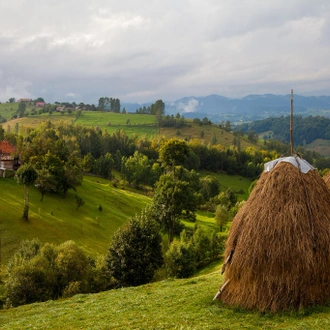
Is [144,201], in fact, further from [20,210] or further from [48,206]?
[20,210]

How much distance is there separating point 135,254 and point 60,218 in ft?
98.9

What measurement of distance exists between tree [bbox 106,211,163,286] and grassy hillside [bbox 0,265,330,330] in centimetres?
978

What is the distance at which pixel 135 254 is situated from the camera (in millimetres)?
42000

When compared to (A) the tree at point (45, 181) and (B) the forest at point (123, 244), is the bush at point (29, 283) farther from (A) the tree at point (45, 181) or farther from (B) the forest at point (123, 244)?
(A) the tree at point (45, 181)

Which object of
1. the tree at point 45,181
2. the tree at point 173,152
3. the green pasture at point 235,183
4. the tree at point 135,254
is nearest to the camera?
the tree at point 135,254

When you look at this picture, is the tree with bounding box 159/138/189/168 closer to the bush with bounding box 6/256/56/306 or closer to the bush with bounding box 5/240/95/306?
the bush with bounding box 5/240/95/306

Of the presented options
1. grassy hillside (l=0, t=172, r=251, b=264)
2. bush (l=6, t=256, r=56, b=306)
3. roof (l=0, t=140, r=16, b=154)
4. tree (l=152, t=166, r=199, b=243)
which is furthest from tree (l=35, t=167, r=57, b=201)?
bush (l=6, t=256, r=56, b=306)

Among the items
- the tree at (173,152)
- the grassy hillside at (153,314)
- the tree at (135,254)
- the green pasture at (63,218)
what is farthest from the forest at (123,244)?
the grassy hillside at (153,314)

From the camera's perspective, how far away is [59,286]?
37281mm

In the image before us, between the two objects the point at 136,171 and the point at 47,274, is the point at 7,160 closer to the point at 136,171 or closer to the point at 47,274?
the point at 47,274

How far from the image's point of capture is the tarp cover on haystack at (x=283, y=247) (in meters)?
19.2

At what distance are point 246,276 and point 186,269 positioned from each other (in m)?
27.8

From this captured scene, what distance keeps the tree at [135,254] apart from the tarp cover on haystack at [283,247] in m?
21.6

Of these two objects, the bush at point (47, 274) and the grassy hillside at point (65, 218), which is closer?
the bush at point (47, 274)
